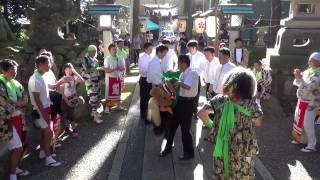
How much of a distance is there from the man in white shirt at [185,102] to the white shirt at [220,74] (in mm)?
1220

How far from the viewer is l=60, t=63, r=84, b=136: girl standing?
754 centimetres

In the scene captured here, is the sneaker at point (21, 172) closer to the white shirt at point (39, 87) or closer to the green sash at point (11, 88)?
the white shirt at point (39, 87)

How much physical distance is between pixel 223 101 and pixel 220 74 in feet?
12.6

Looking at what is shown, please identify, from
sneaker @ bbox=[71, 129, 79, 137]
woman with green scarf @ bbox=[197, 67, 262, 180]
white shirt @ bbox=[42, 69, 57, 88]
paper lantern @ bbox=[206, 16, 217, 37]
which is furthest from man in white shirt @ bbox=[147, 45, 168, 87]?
paper lantern @ bbox=[206, 16, 217, 37]

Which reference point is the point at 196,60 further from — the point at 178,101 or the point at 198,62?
the point at 178,101

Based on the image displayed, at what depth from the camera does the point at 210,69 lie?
29.2 feet

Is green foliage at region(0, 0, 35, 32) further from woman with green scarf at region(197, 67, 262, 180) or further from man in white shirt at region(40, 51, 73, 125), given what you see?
woman with green scarf at region(197, 67, 262, 180)

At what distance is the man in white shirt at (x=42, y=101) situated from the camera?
6.17 meters

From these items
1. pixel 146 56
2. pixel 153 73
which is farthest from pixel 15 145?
pixel 146 56

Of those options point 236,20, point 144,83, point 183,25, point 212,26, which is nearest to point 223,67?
point 144,83

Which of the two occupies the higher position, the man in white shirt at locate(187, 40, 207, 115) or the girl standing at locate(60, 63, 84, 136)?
the man in white shirt at locate(187, 40, 207, 115)

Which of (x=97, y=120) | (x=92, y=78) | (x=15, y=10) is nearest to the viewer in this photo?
(x=92, y=78)

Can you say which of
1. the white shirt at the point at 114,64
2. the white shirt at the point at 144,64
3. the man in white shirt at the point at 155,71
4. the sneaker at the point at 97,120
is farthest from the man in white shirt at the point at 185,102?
the white shirt at the point at 114,64

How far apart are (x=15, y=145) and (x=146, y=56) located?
15.1 feet
